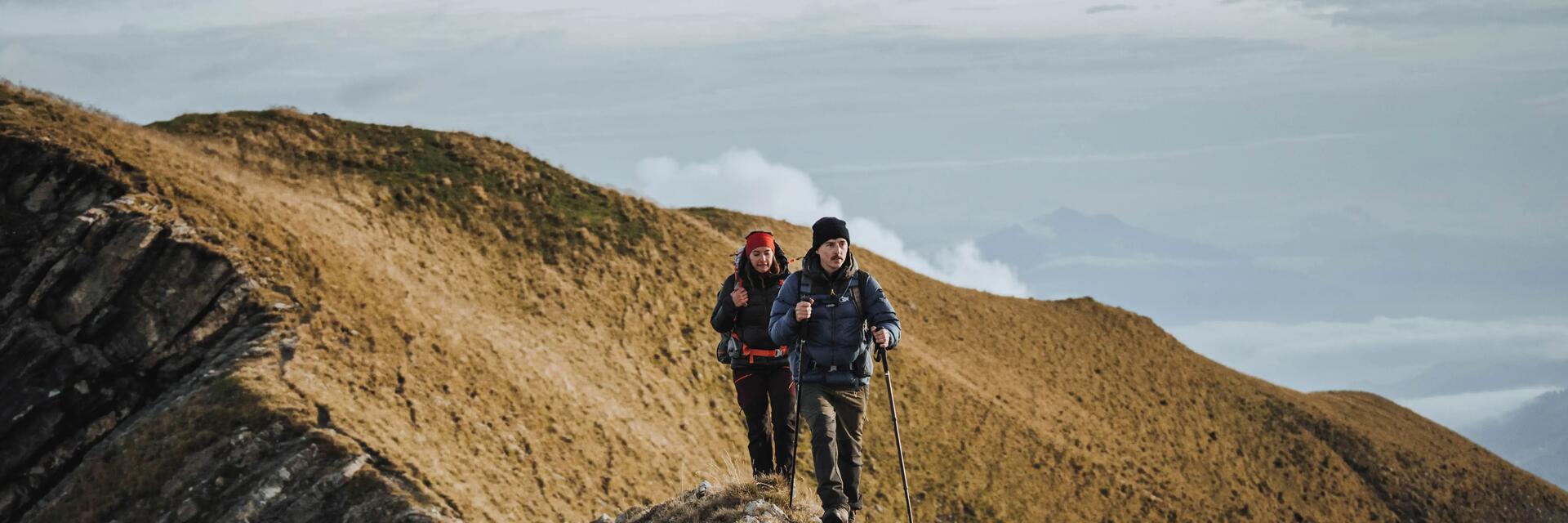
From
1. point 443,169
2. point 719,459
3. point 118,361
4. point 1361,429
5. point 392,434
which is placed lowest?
point 1361,429

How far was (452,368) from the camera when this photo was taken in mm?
26500

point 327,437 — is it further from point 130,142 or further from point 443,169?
point 443,169

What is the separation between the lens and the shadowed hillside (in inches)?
816

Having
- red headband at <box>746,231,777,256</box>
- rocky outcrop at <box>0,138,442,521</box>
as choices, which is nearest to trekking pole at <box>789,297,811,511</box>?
red headband at <box>746,231,777,256</box>

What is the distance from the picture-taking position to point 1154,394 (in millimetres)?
54156

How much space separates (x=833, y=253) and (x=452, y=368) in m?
17.2

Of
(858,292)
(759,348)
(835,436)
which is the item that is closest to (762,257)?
(759,348)

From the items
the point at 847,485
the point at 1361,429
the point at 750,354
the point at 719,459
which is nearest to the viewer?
the point at 847,485

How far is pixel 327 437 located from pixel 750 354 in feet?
32.6

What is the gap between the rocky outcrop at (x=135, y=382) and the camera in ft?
63.5

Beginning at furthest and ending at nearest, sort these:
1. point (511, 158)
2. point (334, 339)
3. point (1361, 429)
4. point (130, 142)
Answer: point (1361, 429)
point (511, 158)
point (130, 142)
point (334, 339)

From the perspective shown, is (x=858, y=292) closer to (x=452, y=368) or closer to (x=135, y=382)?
(x=452, y=368)

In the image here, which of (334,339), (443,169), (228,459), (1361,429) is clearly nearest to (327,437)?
(228,459)

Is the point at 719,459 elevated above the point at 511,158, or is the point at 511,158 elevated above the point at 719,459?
the point at 511,158
